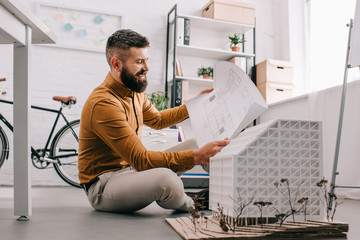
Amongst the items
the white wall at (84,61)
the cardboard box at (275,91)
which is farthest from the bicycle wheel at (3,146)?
the cardboard box at (275,91)

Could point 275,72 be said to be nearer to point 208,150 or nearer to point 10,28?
point 208,150

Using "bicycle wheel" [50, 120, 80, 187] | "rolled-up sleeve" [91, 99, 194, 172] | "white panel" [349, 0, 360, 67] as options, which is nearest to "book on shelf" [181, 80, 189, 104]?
"bicycle wheel" [50, 120, 80, 187]

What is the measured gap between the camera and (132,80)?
166 centimetres

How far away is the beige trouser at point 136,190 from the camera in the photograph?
1.46m

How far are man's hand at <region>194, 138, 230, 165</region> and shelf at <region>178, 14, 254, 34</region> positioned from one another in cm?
243

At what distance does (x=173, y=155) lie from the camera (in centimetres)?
145

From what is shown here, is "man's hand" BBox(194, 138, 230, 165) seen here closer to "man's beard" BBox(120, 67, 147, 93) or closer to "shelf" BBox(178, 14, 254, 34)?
"man's beard" BBox(120, 67, 147, 93)

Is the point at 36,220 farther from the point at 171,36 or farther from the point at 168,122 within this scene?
the point at 171,36

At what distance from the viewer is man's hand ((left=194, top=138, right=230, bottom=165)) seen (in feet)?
4.28

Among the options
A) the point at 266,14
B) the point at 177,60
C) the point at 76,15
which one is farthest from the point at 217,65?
the point at 266,14

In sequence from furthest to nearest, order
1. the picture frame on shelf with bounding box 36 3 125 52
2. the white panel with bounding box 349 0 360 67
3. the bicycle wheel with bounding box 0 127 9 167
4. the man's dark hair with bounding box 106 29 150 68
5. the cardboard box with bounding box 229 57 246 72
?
the cardboard box with bounding box 229 57 246 72, the picture frame on shelf with bounding box 36 3 125 52, the bicycle wheel with bounding box 0 127 9 167, the white panel with bounding box 349 0 360 67, the man's dark hair with bounding box 106 29 150 68

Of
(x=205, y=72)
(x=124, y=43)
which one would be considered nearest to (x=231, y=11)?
(x=205, y=72)

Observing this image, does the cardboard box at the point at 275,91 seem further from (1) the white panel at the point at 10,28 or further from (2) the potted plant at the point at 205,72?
(1) the white panel at the point at 10,28

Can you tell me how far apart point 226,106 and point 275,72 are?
2.38 m
